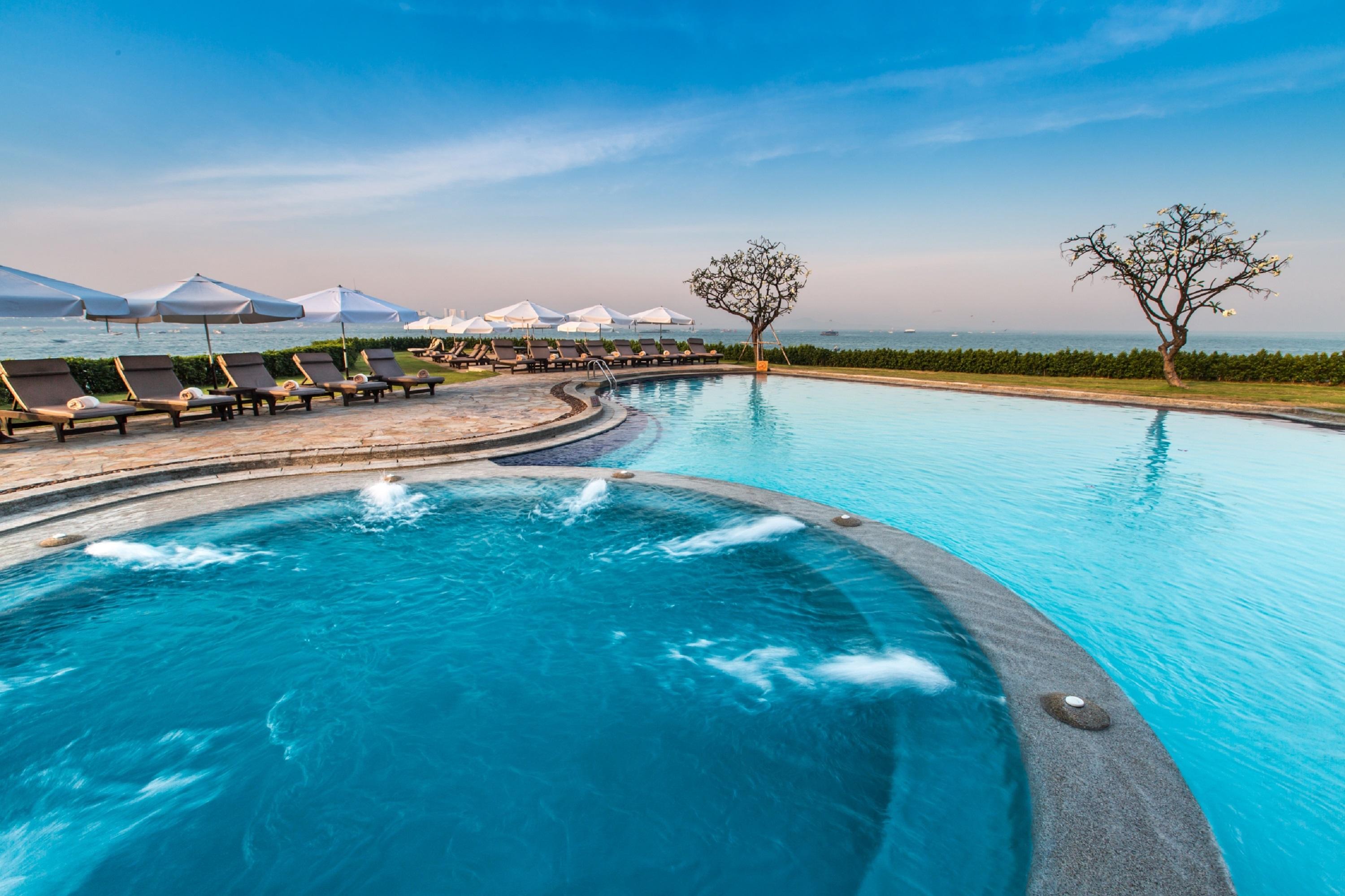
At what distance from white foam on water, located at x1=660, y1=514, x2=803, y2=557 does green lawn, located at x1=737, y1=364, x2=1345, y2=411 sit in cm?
1578

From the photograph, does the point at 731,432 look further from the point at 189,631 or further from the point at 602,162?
the point at 602,162

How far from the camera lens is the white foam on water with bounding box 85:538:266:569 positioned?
15.8 feet

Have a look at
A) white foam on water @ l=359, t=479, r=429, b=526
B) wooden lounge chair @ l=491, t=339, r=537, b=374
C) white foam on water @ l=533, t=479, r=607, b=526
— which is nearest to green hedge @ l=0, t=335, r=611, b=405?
wooden lounge chair @ l=491, t=339, r=537, b=374

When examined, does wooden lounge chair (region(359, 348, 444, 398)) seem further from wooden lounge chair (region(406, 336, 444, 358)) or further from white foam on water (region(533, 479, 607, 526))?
wooden lounge chair (region(406, 336, 444, 358))

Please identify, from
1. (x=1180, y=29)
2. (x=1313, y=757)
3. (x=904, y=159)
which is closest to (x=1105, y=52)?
(x=1180, y=29)

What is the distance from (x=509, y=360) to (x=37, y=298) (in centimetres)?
1536

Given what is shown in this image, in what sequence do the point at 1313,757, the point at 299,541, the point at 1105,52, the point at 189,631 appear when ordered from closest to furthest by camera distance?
the point at 1313,757 → the point at 189,631 → the point at 299,541 → the point at 1105,52

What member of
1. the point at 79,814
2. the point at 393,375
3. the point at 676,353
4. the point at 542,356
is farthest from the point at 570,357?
the point at 79,814

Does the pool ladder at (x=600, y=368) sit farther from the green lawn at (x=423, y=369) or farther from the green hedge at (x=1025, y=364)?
the green hedge at (x=1025, y=364)

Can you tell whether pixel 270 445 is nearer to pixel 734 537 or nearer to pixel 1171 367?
pixel 734 537

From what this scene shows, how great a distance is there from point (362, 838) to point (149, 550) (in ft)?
14.5

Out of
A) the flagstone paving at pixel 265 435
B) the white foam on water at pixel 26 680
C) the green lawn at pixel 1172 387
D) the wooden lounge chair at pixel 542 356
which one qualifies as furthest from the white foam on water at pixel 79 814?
the green lawn at pixel 1172 387

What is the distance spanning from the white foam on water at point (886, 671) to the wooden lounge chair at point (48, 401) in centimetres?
1097

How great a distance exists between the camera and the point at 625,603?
14.8 feet
